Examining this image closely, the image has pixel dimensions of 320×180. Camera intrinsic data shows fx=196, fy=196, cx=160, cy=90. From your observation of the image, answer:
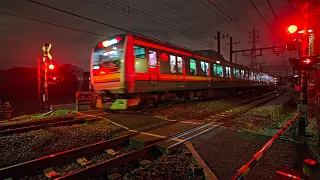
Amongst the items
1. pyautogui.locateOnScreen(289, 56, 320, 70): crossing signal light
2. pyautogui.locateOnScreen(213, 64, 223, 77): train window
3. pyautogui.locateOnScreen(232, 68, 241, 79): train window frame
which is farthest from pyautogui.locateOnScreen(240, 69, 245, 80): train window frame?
pyautogui.locateOnScreen(289, 56, 320, 70): crossing signal light

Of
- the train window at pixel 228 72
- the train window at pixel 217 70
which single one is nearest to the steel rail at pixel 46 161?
the train window at pixel 217 70

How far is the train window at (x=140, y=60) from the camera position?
29.0 feet

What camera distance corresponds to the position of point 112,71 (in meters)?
9.09

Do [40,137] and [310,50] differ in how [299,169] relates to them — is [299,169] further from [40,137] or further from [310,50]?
[40,137]

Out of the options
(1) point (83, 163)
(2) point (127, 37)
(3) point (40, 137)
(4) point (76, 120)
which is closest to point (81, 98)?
(4) point (76, 120)

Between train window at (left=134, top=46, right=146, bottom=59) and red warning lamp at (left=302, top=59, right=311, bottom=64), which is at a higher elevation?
train window at (left=134, top=46, right=146, bottom=59)

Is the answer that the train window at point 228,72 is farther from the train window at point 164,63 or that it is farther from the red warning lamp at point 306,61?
the red warning lamp at point 306,61

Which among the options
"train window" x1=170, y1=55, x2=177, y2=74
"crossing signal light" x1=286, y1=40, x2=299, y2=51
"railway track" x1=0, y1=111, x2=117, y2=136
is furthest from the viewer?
"train window" x1=170, y1=55, x2=177, y2=74

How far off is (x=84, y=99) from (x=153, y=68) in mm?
4397

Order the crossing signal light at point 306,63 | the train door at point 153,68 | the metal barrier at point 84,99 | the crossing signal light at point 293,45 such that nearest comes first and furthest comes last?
the crossing signal light at point 306,63, the crossing signal light at point 293,45, the train door at point 153,68, the metal barrier at point 84,99

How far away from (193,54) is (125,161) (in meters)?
10.1

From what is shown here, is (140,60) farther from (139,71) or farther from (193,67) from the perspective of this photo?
(193,67)

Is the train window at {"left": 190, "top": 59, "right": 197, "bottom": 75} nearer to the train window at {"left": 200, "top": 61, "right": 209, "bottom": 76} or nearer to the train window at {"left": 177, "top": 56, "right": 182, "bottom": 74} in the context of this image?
the train window at {"left": 200, "top": 61, "right": 209, "bottom": 76}

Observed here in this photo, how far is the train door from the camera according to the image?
955 centimetres
